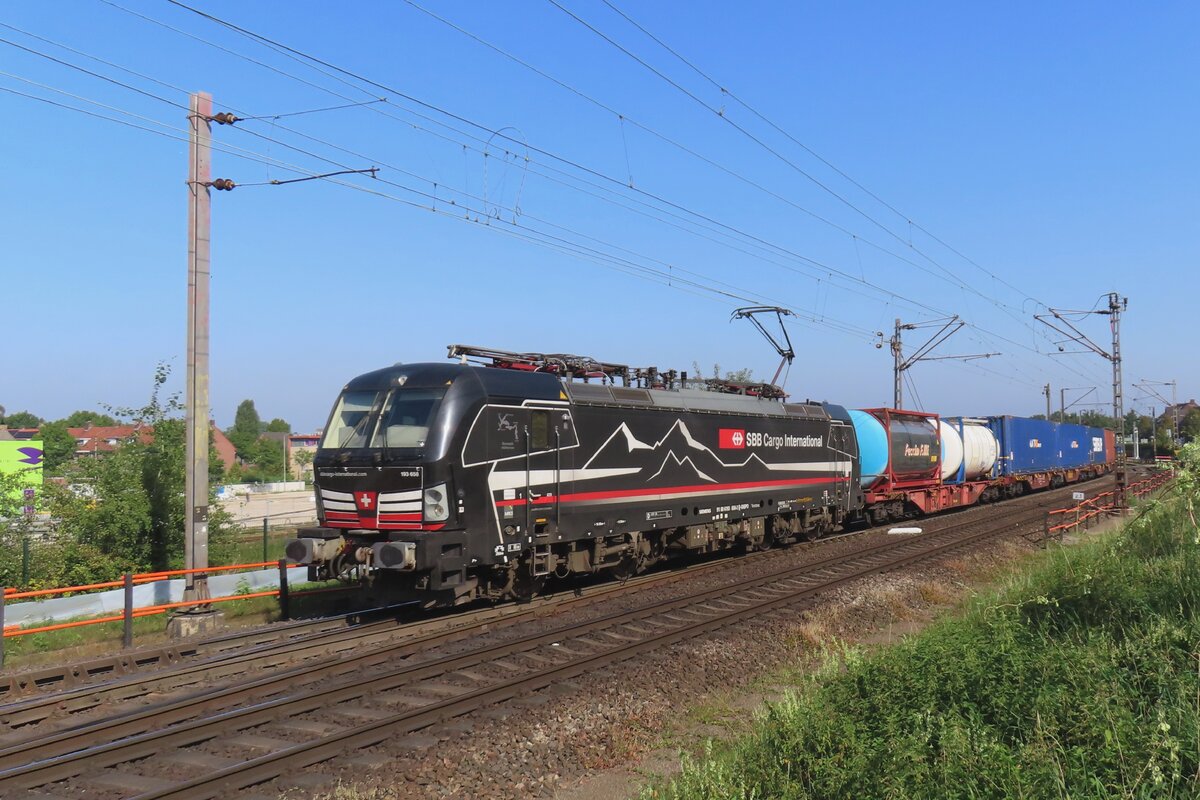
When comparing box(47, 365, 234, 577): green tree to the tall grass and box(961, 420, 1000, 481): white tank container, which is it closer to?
the tall grass

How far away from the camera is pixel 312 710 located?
26.8 feet

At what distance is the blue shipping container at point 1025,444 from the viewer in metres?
33.6

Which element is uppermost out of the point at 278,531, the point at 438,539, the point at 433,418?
the point at 433,418

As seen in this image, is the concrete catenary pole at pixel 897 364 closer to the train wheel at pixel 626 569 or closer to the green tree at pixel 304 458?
the train wheel at pixel 626 569

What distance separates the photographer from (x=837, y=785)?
5387 mm

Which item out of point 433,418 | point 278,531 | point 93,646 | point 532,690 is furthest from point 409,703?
point 278,531

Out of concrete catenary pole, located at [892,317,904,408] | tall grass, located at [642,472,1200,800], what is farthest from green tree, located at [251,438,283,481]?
tall grass, located at [642,472,1200,800]

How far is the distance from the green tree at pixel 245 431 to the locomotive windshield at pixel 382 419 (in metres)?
94.9

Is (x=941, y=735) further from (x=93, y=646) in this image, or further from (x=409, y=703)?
(x=93, y=646)

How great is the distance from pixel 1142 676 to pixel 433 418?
332 inches

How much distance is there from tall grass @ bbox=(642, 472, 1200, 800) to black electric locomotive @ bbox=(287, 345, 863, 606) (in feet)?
17.6

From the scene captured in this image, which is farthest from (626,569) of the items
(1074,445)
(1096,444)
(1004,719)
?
(1096,444)

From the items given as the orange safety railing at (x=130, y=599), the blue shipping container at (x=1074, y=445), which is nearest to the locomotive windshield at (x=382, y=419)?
the orange safety railing at (x=130, y=599)

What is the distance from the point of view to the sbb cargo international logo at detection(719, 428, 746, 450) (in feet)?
56.2
